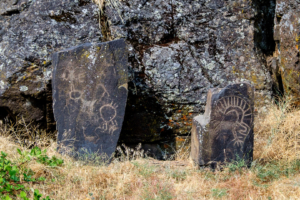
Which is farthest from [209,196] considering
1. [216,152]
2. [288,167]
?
[288,167]

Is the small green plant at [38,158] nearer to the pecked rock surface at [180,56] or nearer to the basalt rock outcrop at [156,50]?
the basalt rock outcrop at [156,50]

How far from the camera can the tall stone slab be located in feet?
12.1

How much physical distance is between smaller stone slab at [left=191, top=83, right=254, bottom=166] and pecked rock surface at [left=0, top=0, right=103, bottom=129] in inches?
80.8

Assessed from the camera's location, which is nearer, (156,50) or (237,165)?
(237,165)

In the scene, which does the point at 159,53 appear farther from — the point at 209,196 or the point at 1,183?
the point at 1,183

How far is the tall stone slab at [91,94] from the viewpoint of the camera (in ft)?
12.1

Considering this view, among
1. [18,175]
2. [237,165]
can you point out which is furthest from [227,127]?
[18,175]

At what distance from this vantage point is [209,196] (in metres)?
2.87

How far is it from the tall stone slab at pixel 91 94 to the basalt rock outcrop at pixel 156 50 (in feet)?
1.88

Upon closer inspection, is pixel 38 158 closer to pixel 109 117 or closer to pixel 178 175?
pixel 109 117

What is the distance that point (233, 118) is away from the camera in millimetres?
3412

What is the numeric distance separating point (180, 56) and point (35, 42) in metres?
2.05

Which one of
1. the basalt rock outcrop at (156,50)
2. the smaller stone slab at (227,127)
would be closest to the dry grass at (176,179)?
the smaller stone slab at (227,127)

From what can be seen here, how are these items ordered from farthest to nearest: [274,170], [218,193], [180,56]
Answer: [180,56], [274,170], [218,193]
